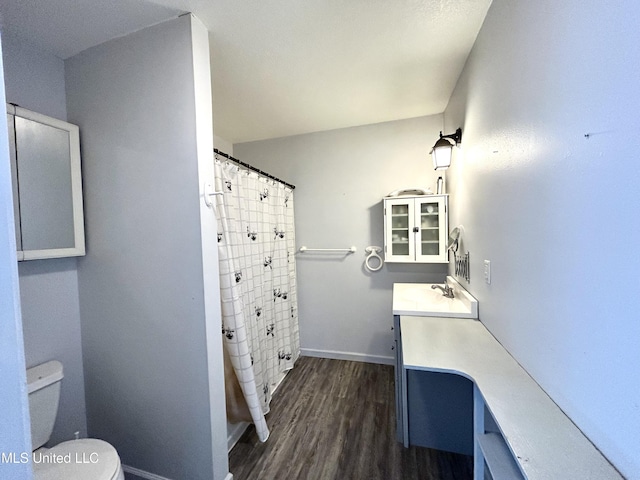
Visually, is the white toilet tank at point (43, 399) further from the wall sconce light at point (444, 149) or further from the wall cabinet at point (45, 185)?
the wall sconce light at point (444, 149)

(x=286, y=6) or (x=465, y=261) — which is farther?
(x=465, y=261)

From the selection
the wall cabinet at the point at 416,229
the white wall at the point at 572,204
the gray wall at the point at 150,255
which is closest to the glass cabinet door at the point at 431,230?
the wall cabinet at the point at 416,229

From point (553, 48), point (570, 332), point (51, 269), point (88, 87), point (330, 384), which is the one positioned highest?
point (88, 87)

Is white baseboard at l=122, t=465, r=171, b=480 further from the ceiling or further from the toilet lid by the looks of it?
the ceiling

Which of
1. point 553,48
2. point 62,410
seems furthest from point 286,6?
point 62,410

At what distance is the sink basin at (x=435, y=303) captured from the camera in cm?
156

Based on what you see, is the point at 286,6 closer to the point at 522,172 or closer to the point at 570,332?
the point at 522,172

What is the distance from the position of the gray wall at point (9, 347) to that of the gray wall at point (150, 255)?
85cm

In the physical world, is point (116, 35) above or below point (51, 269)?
above

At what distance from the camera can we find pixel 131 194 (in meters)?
1.36

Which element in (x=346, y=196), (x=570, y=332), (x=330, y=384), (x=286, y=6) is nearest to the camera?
(x=570, y=332)

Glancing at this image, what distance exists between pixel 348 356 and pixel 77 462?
219 centimetres

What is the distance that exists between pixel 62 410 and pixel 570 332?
2426mm

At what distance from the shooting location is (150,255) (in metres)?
1.34
